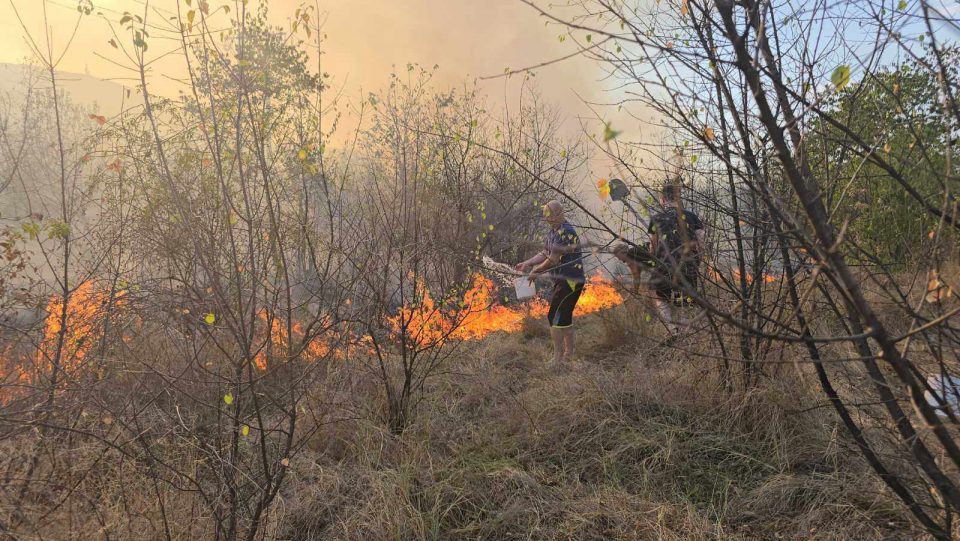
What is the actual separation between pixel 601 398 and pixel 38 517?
9.90 ft

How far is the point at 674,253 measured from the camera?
2098 mm

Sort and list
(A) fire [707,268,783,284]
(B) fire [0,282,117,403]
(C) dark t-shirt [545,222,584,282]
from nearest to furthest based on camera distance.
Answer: (A) fire [707,268,783,284]
(B) fire [0,282,117,403]
(C) dark t-shirt [545,222,584,282]

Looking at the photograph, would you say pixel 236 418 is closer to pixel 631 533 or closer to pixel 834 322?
pixel 631 533

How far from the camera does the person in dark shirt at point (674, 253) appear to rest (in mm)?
880

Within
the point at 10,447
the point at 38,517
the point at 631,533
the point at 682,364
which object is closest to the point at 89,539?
the point at 38,517

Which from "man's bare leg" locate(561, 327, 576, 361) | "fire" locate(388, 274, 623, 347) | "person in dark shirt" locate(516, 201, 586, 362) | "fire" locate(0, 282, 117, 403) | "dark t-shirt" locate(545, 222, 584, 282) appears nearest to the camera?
"fire" locate(0, 282, 117, 403)

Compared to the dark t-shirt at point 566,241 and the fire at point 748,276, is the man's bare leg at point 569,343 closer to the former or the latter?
the dark t-shirt at point 566,241

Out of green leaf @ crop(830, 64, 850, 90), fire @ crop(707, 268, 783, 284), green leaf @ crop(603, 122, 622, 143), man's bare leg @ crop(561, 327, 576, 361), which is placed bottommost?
man's bare leg @ crop(561, 327, 576, 361)

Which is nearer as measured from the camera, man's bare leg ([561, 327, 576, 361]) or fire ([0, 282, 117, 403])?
fire ([0, 282, 117, 403])

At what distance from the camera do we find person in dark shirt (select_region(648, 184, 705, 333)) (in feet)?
2.89

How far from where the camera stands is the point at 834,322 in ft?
15.9

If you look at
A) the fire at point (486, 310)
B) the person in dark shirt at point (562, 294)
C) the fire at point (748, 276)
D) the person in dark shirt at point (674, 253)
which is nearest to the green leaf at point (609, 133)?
the person in dark shirt at point (674, 253)

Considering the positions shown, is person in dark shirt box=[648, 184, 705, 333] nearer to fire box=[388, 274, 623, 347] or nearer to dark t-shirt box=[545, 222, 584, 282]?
dark t-shirt box=[545, 222, 584, 282]

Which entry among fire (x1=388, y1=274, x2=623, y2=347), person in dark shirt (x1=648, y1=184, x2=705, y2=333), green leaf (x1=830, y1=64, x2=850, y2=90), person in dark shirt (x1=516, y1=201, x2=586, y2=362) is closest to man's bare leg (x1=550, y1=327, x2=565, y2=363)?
person in dark shirt (x1=516, y1=201, x2=586, y2=362)
